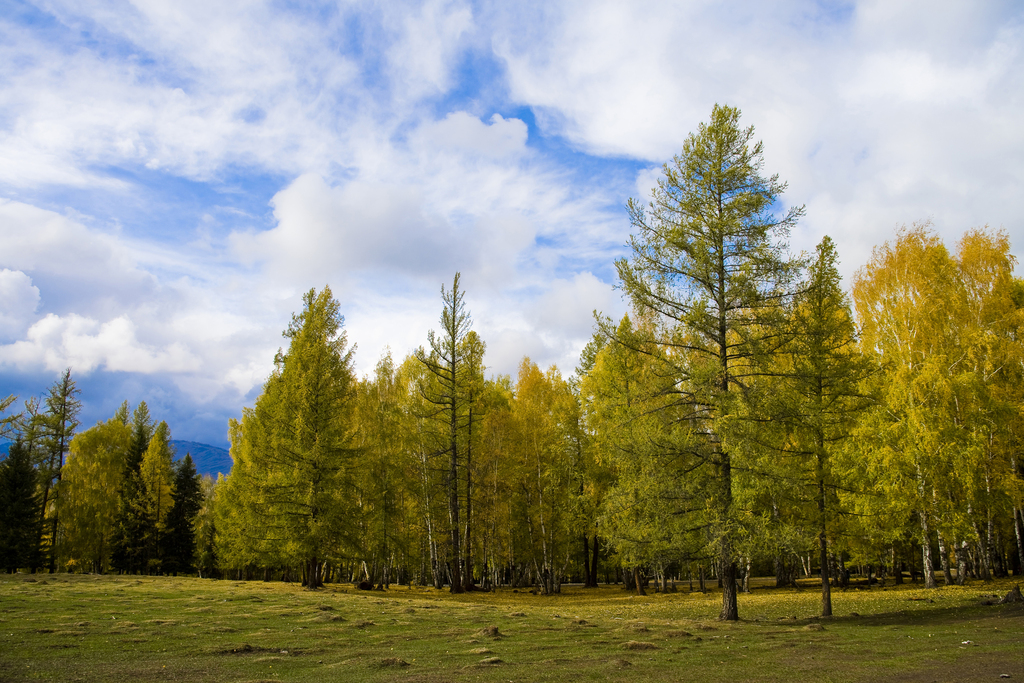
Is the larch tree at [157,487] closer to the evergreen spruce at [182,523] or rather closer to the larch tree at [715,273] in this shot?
the evergreen spruce at [182,523]

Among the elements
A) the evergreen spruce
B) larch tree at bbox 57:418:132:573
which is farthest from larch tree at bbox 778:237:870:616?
the evergreen spruce

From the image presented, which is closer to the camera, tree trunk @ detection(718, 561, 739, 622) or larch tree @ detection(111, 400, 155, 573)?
tree trunk @ detection(718, 561, 739, 622)

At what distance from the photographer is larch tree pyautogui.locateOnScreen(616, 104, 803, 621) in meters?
15.2

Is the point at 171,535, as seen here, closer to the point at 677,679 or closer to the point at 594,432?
the point at 594,432

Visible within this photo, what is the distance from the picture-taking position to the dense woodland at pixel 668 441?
1521 cm

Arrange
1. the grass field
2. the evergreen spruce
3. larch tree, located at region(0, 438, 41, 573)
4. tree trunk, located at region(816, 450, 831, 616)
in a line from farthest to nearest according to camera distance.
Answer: the evergreen spruce → larch tree, located at region(0, 438, 41, 573) → tree trunk, located at region(816, 450, 831, 616) → the grass field

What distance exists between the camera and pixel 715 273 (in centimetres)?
1587

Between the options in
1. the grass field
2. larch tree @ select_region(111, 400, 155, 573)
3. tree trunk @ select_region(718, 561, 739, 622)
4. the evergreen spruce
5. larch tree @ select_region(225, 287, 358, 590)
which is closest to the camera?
the grass field

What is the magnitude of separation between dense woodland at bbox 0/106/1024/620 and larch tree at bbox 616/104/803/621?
6 cm

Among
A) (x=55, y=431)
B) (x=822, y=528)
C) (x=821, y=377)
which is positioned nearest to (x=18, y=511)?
(x=55, y=431)

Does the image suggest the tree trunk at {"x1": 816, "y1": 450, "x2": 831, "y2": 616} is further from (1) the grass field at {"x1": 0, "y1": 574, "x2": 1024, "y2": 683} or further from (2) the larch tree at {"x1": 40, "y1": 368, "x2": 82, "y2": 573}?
(2) the larch tree at {"x1": 40, "y1": 368, "x2": 82, "y2": 573}

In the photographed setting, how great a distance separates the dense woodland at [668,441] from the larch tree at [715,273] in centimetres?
6

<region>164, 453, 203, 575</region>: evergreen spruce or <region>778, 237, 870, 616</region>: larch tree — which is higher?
<region>778, 237, 870, 616</region>: larch tree

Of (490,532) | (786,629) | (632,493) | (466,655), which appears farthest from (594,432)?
(466,655)
